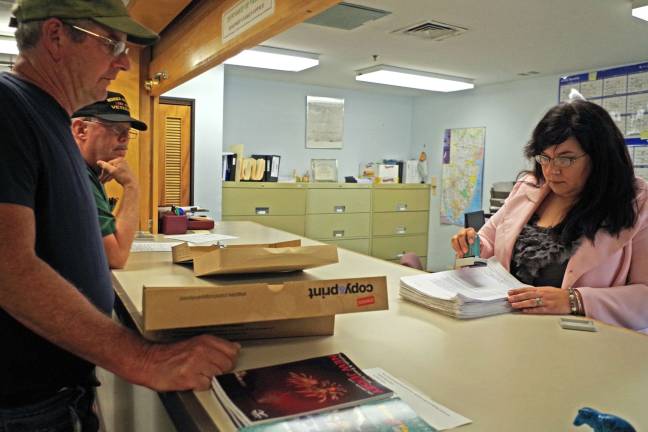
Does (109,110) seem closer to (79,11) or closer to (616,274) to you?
(79,11)

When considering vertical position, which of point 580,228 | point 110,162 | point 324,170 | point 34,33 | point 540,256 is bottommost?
point 540,256

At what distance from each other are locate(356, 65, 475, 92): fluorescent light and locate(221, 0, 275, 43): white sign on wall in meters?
3.01

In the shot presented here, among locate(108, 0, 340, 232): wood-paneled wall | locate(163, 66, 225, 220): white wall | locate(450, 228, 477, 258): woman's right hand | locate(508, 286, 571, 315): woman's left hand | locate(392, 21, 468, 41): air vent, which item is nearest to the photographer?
locate(508, 286, 571, 315): woman's left hand

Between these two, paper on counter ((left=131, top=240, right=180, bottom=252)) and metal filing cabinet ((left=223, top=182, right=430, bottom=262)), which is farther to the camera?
metal filing cabinet ((left=223, top=182, right=430, bottom=262))

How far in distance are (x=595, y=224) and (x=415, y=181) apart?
518 cm

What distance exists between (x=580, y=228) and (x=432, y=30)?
235 centimetres

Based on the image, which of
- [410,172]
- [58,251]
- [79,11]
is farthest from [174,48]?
[410,172]

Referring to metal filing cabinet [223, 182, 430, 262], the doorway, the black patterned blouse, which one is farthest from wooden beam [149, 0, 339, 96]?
metal filing cabinet [223, 182, 430, 262]

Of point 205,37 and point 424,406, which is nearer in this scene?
point 424,406

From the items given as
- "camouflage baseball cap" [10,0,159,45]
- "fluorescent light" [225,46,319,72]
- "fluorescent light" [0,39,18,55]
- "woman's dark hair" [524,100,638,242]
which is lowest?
"woman's dark hair" [524,100,638,242]

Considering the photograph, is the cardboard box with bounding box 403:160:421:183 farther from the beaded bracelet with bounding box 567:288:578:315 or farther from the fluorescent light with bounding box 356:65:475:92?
the beaded bracelet with bounding box 567:288:578:315

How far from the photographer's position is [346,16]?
3.24 meters

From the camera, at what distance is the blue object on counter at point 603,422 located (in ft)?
2.25

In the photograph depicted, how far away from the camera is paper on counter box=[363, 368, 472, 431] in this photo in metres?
0.80
